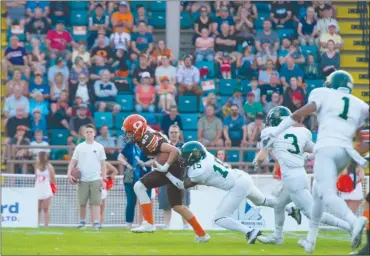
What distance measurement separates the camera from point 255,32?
25.4 meters

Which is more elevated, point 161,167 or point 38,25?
point 38,25

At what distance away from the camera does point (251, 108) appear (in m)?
23.5

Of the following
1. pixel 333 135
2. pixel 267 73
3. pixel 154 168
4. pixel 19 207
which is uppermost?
pixel 267 73

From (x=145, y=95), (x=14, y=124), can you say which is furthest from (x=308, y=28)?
(x=14, y=124)


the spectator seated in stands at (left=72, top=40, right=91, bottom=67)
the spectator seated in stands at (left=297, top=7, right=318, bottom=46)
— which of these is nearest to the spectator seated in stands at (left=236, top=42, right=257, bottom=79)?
the spectator seated in stands at (left=297, top=7, right=318, bottom=46)

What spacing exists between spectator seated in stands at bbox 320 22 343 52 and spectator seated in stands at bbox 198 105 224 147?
357 cm

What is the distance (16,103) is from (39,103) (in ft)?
1.62

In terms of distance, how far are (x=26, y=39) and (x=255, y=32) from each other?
207 inches

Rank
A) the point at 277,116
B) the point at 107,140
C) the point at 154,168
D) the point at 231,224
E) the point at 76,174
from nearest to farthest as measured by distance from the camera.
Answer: the point at 277,116 → the point at 231,224 → the point at 154,168 → the point at 76,174 → the point at 107,140

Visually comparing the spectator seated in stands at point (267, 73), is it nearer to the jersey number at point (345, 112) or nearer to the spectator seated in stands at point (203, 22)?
the spectator seated in stands at point (203, 22)

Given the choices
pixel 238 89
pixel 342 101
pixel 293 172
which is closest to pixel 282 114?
pixel 293 172

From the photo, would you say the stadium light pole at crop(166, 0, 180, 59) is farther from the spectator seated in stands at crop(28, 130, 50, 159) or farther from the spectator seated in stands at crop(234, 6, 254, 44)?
the spectator seated in stands at crop(28, 130, 50, 159)

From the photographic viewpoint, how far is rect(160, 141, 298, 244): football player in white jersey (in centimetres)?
1430

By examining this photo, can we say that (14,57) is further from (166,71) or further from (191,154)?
(191,154)
